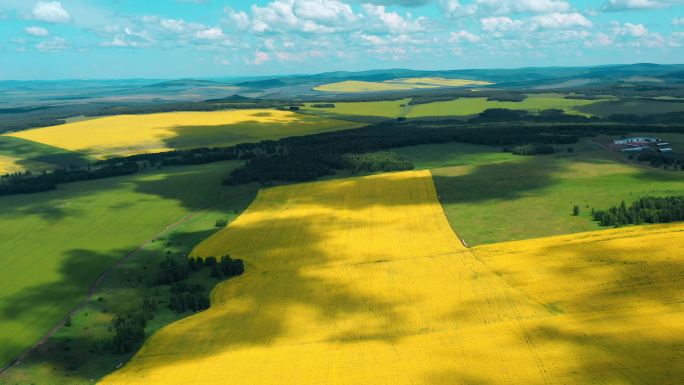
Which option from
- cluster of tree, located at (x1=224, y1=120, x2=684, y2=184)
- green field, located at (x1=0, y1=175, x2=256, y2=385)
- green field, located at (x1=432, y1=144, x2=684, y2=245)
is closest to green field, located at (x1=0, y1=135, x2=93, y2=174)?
cluster of tree, located at (x1=224, y1=120, x2=684, y2=184)

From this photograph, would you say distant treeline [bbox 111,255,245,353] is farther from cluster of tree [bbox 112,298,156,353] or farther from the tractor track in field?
the tractor track in field

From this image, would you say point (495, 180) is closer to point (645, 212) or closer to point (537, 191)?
point (537, 191)

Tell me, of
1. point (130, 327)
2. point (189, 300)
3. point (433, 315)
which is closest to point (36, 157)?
point (189, 300)

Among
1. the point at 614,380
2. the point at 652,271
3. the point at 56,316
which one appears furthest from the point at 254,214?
the point at 614,380

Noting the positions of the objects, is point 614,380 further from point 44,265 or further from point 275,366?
point 44,265

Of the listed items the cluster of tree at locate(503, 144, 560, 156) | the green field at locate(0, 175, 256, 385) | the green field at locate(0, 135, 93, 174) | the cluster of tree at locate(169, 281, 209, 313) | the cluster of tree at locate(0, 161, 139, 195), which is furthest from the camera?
the green field at locate(0, 135, 93, 174)

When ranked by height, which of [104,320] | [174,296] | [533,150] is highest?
[533,150]
